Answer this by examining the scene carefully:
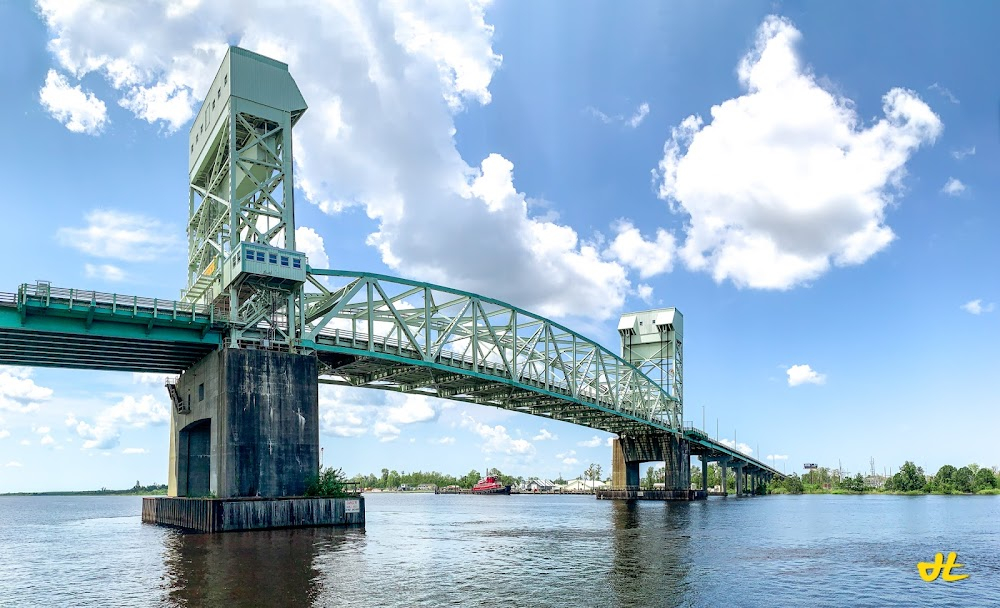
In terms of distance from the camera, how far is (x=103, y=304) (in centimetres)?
6181

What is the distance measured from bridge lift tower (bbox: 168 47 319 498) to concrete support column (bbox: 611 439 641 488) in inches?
4080

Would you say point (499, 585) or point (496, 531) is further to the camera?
point (496, 531)

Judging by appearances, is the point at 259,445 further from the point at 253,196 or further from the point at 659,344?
the point at 659,344

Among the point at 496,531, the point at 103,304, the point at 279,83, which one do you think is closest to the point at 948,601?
the point at 496,531

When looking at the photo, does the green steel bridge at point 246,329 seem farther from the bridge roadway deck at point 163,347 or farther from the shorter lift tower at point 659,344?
the shorter lift tower at point 659,344

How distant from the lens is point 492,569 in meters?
43.5

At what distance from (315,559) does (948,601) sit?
1254 inches

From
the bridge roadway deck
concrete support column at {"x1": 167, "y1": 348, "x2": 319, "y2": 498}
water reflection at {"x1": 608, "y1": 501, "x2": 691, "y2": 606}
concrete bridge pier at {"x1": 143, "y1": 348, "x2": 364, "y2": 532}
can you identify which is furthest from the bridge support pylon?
concrete support column at {"x1": 167, "y1": 348, "x2": 319, "y2": 498}

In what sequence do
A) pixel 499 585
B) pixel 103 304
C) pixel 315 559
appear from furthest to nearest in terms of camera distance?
1. pixel 103 304
2. pixel 315 559
3. pixel 499 585

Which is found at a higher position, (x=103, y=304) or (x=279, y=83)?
(x=279, y=83)

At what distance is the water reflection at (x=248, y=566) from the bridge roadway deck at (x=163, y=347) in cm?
1658

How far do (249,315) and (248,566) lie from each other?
3109 centimetres

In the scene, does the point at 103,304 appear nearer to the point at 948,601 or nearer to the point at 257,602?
the point at 257,602

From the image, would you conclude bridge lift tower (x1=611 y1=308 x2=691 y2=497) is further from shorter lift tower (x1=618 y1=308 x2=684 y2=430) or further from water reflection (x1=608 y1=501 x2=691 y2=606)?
water reflection (x1=608 y1=501 x2=691 y2=606)
